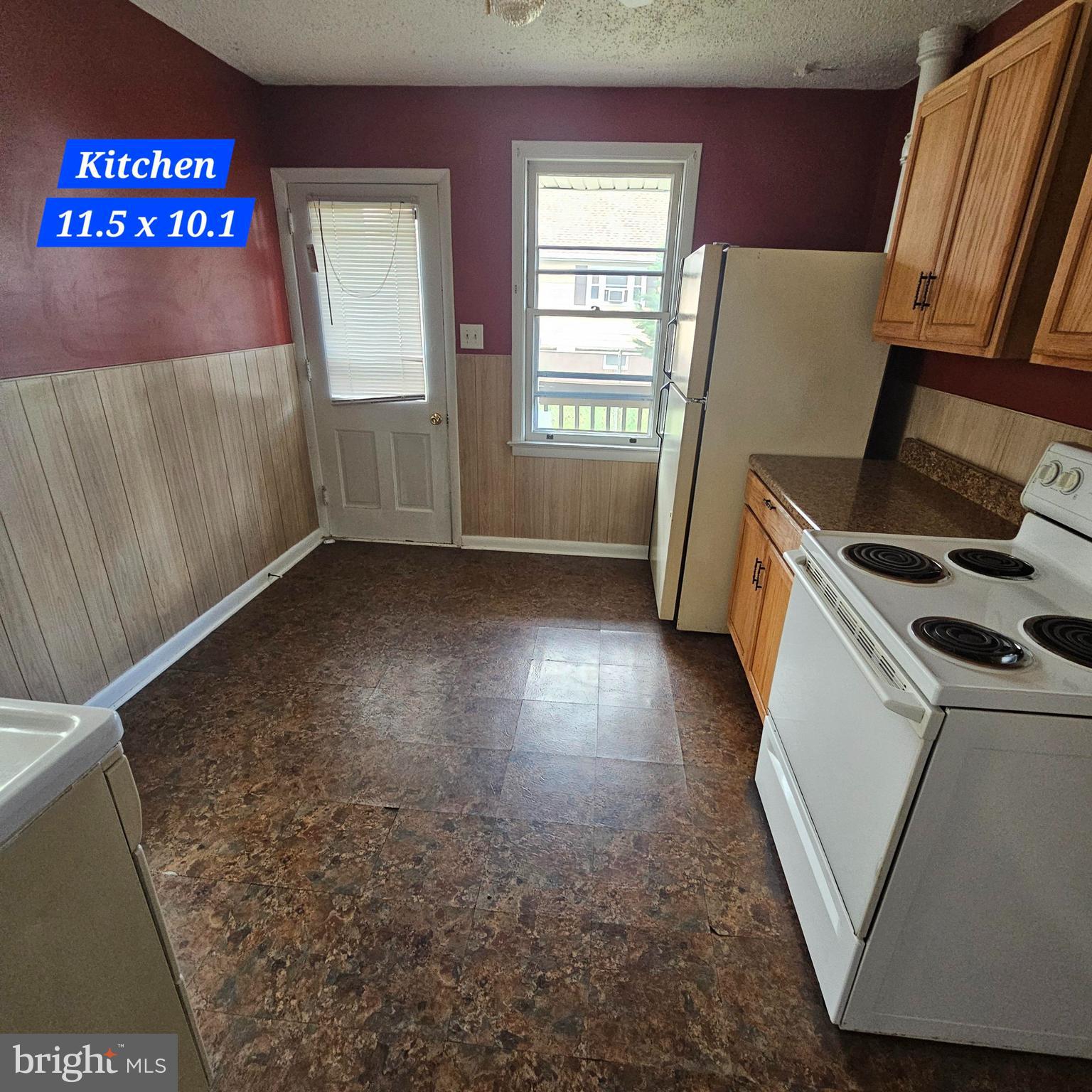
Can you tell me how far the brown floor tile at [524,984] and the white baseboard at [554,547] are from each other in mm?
2437

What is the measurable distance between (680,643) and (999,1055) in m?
1.71

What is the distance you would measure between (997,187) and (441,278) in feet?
8.41

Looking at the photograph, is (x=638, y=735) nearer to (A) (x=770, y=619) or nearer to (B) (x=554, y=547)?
(A) (x=770, y=619)

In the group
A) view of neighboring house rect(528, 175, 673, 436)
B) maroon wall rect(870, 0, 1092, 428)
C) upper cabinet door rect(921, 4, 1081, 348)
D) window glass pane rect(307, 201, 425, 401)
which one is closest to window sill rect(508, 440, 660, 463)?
view of neighboring house rect(528, 175, 673, 436)

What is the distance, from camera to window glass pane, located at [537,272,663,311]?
3.25m

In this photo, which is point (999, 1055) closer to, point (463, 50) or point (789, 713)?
point (789, 713)

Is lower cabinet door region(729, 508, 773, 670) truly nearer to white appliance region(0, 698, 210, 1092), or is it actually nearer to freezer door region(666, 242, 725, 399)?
freezer door region(666, 242, 725, 399)

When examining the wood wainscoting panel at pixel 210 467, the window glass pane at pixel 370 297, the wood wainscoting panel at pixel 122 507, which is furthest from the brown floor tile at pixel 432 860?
the window glass pane at pixel 370 297

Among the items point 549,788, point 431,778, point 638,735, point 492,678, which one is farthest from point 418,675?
point 638,735

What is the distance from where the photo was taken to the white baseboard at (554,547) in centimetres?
375

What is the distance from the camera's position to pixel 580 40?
2.45 meters

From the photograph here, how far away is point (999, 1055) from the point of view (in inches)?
50.8

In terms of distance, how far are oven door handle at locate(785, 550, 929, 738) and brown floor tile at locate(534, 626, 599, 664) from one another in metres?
1.30

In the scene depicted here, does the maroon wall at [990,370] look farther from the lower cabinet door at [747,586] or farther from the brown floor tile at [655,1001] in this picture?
the brown floor tile at [655,1001]
